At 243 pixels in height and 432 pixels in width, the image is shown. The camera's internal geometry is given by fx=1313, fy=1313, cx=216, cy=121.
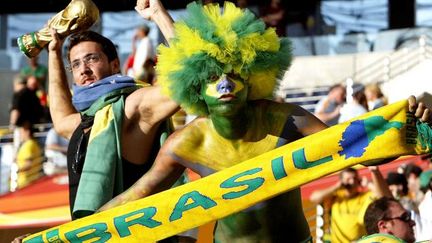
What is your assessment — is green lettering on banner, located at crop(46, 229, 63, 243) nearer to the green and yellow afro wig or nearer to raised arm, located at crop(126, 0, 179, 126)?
raised arm, located at crop(126, 0, 179, 126)

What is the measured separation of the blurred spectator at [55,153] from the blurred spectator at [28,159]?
0.17m

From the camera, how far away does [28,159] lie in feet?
44.9

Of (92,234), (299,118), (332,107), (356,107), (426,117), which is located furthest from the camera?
(332,107)

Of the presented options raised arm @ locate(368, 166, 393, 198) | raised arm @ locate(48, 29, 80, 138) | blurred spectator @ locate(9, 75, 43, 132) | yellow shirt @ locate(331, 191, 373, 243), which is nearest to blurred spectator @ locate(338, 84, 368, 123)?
yellow shirt @ locate(331, 191, 373, 243)

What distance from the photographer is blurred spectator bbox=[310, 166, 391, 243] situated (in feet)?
28.5

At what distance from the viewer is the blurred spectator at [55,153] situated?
1324 cm

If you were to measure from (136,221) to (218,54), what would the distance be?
0.81m

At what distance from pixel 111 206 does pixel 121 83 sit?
2.58ft

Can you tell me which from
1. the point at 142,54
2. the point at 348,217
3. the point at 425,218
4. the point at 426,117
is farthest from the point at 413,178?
the point at 426,117

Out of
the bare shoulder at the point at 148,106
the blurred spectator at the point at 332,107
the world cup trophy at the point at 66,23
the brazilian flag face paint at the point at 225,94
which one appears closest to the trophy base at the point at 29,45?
the world cup trophy at the point at 66,23

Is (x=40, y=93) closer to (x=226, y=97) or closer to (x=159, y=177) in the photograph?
(x=159, y=177)

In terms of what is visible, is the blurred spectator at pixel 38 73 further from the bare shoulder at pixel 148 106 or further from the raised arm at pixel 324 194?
the bare shoulder at pixel 148 106

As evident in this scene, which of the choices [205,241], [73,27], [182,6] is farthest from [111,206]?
[182,6]

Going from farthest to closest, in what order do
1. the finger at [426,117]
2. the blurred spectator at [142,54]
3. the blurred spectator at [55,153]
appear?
the blurred spectator at [55,153], the blurred spectator at [142,54], the finger at [426,117]
